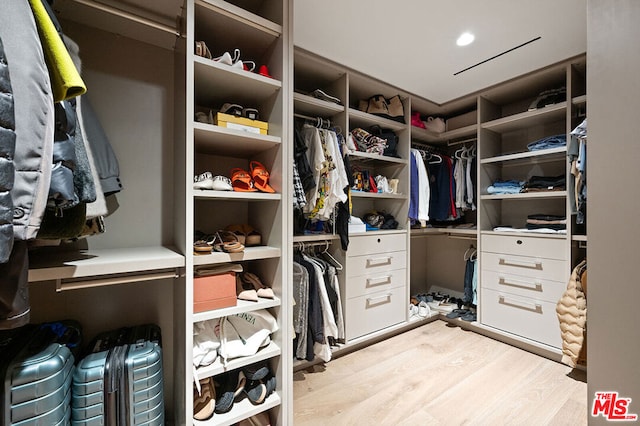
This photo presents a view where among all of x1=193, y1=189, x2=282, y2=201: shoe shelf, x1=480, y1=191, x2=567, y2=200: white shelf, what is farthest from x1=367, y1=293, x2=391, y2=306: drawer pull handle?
x1=193, y1=189, x2=282, y2=201: shoe shelf

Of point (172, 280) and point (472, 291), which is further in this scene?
point (472, 291)

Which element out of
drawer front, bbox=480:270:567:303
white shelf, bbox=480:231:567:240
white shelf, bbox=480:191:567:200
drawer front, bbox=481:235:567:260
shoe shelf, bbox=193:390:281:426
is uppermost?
white shelf, bbox=480:191:567:200

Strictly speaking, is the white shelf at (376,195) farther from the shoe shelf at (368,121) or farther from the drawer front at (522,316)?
the drawer front at (522,316)

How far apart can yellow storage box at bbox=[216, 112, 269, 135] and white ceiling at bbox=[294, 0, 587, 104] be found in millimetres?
746

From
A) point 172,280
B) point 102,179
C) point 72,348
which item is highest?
point 102,179

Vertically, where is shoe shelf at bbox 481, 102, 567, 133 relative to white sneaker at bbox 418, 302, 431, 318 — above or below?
above

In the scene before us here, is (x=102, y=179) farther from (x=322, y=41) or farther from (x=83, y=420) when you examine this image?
(x=322, y=41)

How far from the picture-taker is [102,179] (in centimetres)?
98

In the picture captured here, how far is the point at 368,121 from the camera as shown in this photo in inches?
93.1

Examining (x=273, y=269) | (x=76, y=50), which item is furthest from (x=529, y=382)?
(x=76, y=50)

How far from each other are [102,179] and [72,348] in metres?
0.65

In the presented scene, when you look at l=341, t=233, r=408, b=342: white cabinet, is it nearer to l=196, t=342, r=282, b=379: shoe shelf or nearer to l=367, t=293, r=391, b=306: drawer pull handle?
l=367, t=293, r=391, b=306: drawer pull handle

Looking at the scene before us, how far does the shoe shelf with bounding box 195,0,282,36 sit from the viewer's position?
1.08m
